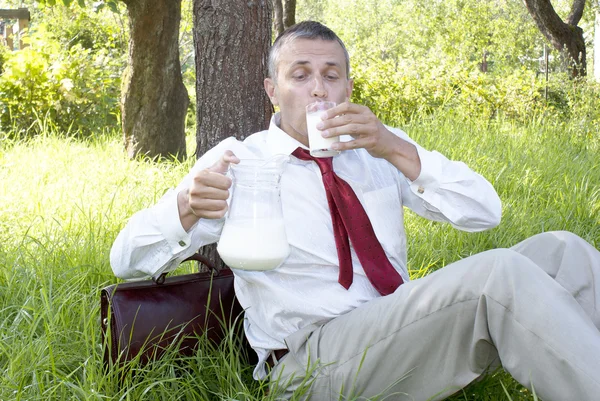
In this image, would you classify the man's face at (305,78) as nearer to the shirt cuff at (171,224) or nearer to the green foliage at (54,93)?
the shirt cuff at (171,224)

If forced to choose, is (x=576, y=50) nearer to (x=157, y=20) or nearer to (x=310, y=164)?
(x=157, y=20)

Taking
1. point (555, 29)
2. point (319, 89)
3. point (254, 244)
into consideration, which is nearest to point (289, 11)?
point (555, 29)

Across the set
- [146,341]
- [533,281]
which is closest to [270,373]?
[146,341]

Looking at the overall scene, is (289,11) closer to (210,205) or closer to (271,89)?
(271,89)

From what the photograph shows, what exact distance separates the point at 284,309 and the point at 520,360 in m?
0.81

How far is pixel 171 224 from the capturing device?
7.38 feet

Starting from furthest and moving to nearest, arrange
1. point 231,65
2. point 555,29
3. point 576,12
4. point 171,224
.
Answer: point 576,12
point 555,29
point 231,65
point 171,224

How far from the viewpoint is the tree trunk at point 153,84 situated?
636 centimetres

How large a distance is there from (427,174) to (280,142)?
0.53 m

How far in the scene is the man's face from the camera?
252 cm

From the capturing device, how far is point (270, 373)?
2.35 metres

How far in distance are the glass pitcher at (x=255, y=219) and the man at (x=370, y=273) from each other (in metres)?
0.08

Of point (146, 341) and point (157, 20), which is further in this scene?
point (157, 20)

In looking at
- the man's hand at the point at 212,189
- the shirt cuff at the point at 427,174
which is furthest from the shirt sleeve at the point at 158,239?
the shirt cuff at the point at 427,174
